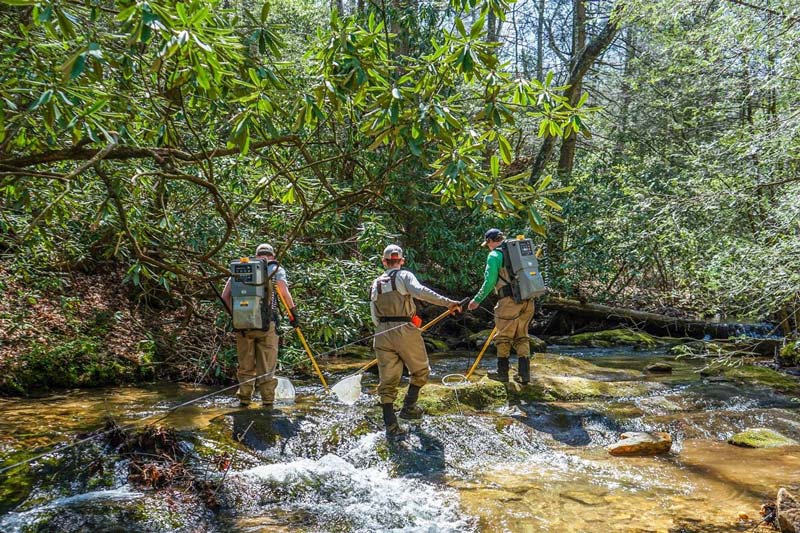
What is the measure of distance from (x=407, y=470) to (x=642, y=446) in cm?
264

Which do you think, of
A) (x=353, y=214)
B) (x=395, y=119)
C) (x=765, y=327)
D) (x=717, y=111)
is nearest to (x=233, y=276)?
(x=395, y=119)

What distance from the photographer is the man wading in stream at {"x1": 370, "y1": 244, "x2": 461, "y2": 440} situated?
6645mm

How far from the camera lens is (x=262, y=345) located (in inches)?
293

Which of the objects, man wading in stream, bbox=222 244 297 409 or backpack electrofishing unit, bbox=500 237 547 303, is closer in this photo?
man wading in stream, bbox=222 244 297 409

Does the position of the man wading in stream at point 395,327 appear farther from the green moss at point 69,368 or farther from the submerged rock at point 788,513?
the green moss at point 69,368

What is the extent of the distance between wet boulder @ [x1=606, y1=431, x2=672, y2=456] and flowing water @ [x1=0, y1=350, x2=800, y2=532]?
16 cm

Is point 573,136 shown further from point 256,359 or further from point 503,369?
point 256,359

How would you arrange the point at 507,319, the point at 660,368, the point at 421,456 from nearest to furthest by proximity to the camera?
the point at 421,456 → the point at 507,319 → the point at 660,368

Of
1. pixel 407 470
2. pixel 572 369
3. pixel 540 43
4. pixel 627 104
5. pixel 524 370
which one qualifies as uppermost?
pixel 540 43

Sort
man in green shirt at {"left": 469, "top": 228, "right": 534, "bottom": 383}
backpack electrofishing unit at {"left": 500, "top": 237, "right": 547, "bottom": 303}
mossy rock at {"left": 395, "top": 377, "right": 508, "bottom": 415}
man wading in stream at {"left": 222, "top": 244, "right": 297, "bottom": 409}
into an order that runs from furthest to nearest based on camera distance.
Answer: man in green shirt at {"left": 469, "top": 228, "right": 534, "bottom": 383}
backpack electrofishing unit at {"left": 500, "top": 237, "right": 547, "bottom": 303}
mossy rock at {"left": 395, "top": 377, "right": 508, "bottom": 415}
man wading in stream at {"left": 222, "top": 244, "right": 297, "bottom": 409}

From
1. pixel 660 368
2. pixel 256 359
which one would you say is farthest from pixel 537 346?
pixel 256 359

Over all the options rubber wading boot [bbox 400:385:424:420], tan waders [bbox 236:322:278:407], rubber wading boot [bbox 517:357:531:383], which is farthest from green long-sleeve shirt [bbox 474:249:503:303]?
tan waders [bbox 236:322:278:407]

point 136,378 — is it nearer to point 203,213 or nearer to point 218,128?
point 203,213

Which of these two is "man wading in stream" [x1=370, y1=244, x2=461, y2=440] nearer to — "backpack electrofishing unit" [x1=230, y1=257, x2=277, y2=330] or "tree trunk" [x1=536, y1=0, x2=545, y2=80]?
"backpack electrofishing unit" [x1=230, y1=257, x2=277, y2=330]
